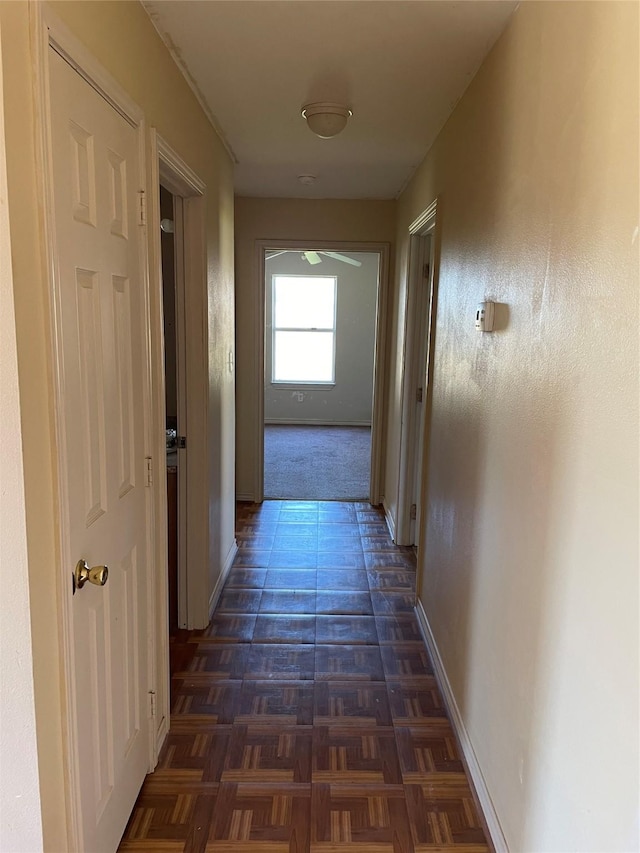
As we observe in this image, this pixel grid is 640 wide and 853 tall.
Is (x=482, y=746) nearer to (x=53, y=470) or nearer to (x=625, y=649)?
(x=625, y=649)

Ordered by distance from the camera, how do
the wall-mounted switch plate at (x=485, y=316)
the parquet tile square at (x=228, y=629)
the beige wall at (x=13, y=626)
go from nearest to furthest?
the beige wall at (x=13, y=626), the wall-mounted switch plate at (x=485, y=316), the parquet tile square at (x=228, y=629)

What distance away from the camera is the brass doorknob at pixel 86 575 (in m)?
1.27

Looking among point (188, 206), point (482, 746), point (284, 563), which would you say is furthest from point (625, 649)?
point (284, 563)

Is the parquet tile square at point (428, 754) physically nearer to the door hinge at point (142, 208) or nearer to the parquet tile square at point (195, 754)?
the parquet tile square at point (195, 754)

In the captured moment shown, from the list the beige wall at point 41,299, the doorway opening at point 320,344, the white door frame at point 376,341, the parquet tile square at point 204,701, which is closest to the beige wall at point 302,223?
A: the white door frame at point 376,341

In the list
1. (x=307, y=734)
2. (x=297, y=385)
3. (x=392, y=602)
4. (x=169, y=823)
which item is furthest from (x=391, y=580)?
(x=297, y=385)

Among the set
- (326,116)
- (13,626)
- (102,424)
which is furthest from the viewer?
(326,116)

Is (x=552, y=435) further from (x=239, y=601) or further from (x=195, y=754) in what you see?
(x=239, y=601)

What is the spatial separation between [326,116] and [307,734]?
236cm

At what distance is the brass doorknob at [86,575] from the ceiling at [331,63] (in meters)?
1.50

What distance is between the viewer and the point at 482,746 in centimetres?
181

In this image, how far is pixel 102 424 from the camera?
4.65 ft

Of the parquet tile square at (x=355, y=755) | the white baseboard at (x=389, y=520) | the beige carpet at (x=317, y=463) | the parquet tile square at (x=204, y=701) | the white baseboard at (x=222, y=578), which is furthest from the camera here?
the beige carpet at (x=317, y=463)

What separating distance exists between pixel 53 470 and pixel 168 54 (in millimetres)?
1497
